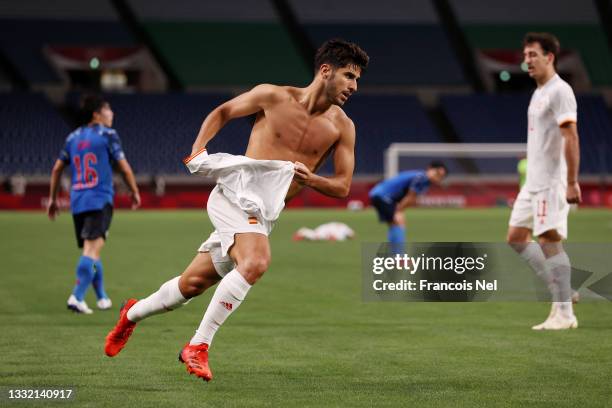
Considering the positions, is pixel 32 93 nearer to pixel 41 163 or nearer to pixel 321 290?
pixel 41 163

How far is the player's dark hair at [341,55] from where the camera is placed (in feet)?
20.4

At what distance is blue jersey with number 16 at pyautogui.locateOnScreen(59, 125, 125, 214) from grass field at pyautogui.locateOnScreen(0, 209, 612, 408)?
3.54 ft

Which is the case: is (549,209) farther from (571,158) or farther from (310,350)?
(310,350)

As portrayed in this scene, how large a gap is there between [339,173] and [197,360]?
1.43m

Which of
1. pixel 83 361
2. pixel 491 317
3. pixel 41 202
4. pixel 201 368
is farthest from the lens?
pixel 41 202

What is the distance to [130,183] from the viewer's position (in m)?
Result: 9.97

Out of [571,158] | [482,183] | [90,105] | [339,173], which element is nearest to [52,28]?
[482,183]

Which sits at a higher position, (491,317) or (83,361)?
(491,317)

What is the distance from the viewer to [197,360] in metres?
5.89

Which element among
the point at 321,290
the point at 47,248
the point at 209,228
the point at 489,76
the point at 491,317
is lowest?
the point at 491,317

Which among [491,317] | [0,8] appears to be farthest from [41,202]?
[491,317]

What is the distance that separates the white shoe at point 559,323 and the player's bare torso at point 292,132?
121 inches

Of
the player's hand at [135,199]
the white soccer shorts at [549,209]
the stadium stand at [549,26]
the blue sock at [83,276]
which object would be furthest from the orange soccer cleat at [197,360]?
the stadium stand at [549,26]

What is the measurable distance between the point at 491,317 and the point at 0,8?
Result: 119ft
